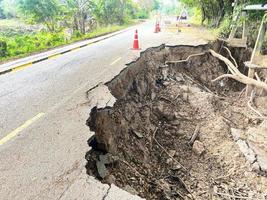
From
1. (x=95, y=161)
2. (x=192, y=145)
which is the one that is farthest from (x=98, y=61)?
(x=95, y=161)

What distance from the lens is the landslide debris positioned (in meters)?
4.43

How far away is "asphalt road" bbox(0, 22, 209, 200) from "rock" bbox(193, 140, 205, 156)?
2.77 metres

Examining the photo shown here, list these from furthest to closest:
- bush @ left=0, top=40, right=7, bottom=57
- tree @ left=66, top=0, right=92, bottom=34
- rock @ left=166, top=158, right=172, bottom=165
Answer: tree @ left=66, top=0, right=92, bottom=34
bush @ left=0, top=40, right=7, bottom=57
rock @ left=166, top=158, right=172, bottom=165

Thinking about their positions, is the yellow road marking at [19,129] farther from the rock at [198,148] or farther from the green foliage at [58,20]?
the green foliage at [58,20]

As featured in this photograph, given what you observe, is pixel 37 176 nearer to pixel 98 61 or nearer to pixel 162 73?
pixel 98 61

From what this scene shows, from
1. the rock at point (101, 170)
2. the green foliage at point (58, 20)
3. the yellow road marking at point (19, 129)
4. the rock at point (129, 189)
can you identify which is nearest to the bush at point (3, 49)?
the green foliage at point (58, 20)

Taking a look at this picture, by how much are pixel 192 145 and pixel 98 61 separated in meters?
3.90

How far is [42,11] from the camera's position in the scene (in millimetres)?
17312

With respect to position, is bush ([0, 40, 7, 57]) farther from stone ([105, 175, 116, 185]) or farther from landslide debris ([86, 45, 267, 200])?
stone ([105, 175, 116, 185])

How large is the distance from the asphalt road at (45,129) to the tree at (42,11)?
36.1 ft

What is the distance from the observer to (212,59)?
459 inches

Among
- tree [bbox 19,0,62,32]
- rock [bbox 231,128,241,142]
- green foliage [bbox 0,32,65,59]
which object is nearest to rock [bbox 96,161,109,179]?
rock [bbox 231,128,241,142]

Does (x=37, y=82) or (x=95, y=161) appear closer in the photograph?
(x=95, y=161)

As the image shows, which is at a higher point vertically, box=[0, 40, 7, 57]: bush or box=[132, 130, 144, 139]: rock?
box=[0, 40, 7, 57]: bush
